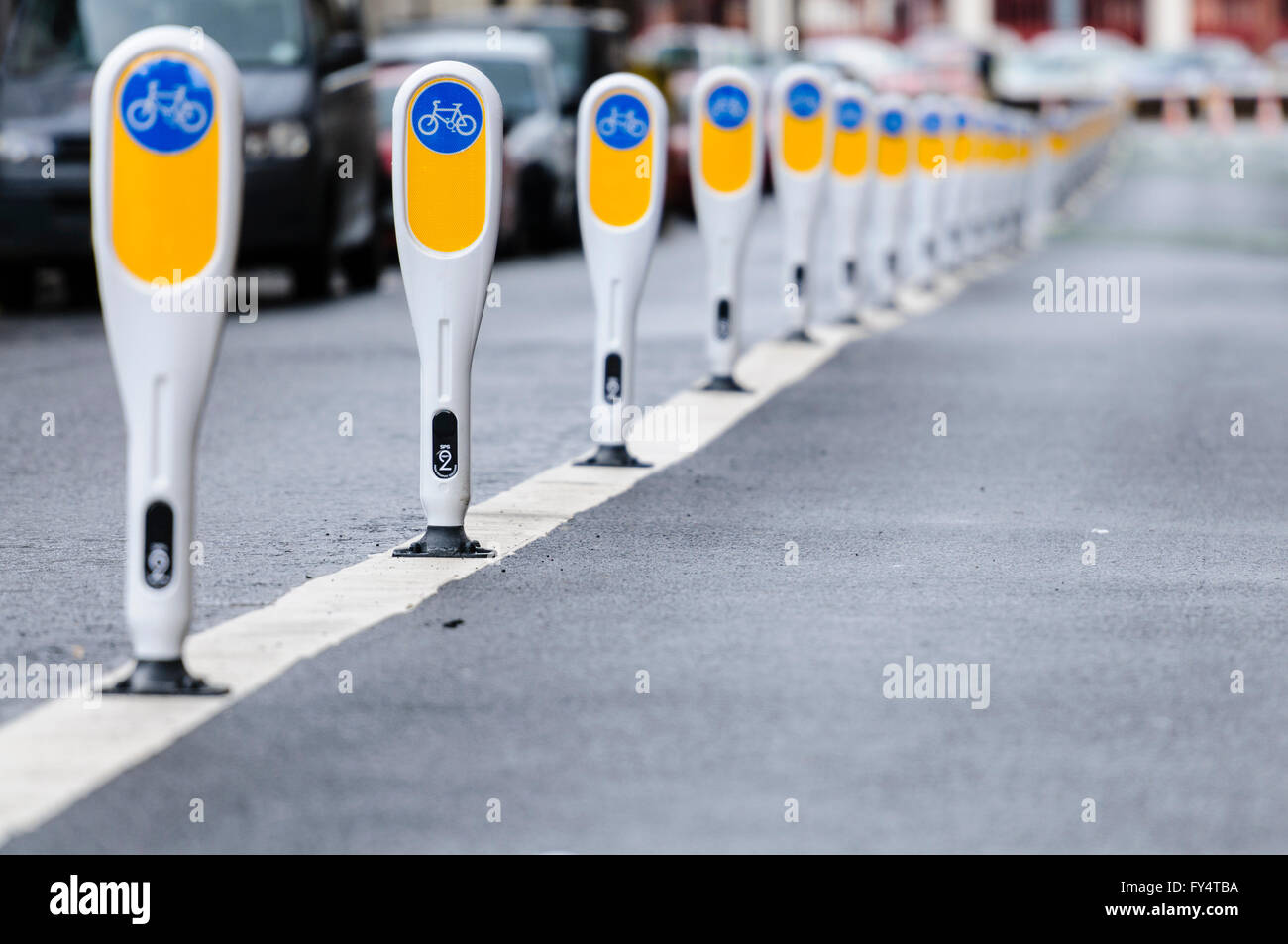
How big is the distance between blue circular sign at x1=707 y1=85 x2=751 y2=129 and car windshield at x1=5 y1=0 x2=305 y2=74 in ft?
17.5

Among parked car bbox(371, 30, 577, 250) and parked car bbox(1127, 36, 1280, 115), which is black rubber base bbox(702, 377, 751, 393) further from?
parked car bbox(1127, 36, 1280, 115)

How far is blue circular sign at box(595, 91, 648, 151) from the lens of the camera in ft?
30.4

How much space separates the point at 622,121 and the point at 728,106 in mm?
2622

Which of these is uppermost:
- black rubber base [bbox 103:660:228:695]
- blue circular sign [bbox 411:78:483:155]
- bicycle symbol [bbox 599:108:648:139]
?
blue circular sign [bbox 411:78:483:155]

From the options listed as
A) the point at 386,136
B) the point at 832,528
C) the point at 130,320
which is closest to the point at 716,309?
the point at 832,528

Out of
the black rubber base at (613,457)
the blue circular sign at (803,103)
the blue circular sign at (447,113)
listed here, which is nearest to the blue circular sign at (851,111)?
the blue circular sign at (803,103)

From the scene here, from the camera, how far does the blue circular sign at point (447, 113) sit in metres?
7.00

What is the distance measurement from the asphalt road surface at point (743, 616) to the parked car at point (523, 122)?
28.0 ft

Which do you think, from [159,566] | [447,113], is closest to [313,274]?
[447,113]

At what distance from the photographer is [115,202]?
533cm

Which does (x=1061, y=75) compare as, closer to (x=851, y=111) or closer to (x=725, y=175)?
(x=851, y=111)

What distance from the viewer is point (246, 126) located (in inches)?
633

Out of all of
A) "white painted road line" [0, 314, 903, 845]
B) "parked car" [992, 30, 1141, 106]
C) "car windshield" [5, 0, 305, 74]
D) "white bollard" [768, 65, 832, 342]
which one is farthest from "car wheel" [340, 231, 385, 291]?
"parked car" [992, 30, 1141, 106]

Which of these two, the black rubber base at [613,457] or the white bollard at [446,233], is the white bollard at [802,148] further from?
the white bollard at [446,233]
